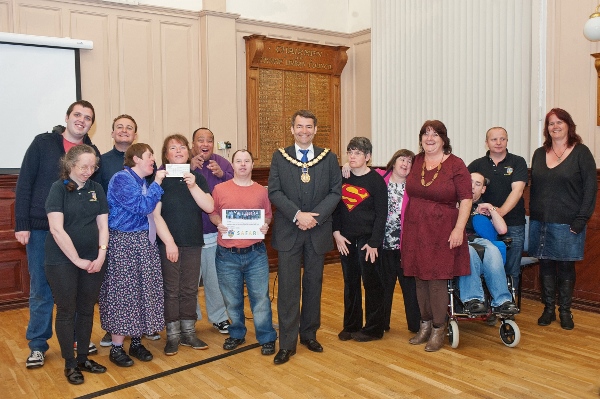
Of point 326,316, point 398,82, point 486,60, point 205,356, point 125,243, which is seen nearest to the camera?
point 125,243

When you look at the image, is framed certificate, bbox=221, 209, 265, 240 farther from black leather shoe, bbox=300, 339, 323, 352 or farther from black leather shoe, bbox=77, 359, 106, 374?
black leather shoe, bbox=77, 359, 106, 374

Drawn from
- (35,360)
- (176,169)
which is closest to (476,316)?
(176,169)

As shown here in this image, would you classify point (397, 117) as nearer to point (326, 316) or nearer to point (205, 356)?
point (326, 316)

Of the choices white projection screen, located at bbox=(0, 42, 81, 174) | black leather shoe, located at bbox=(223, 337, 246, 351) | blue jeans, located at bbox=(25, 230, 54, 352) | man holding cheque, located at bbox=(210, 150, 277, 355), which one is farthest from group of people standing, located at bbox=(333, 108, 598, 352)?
white projection screen, located at bbox=(0, 42, 81, 174)

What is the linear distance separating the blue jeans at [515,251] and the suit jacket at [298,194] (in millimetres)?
1629

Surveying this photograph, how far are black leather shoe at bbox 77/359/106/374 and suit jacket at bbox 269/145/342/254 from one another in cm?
128

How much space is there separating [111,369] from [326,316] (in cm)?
181

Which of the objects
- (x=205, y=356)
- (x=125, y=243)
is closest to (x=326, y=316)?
(x=205, y=356)

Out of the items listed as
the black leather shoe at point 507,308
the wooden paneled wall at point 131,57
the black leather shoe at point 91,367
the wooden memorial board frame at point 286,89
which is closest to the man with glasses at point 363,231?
the black leather shoe at point 507,308

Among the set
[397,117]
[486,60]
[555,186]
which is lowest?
[555,186]

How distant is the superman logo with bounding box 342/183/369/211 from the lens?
12.8 feet

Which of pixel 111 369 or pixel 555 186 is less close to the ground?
pixel 555 186

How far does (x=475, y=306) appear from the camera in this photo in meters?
3.91

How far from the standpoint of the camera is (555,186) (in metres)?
4.41
